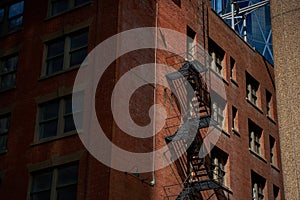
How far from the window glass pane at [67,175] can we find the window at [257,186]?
15518mm

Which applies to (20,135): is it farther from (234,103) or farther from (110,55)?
(234,103)

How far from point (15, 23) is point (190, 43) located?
402 inches

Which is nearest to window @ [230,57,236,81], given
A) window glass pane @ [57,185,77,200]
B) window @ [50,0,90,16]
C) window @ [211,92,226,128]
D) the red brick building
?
the red brick building

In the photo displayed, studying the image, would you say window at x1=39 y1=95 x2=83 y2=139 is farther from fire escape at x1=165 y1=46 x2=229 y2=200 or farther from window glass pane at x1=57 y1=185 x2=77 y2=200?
fire escape at x1=165 y1=46 x2=229 y2=200

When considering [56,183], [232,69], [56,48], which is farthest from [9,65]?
[232,69]

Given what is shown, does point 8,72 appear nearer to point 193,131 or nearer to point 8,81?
point 8,81

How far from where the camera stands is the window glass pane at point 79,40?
31916mm

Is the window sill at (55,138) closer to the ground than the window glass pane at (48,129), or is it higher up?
closer to the ground

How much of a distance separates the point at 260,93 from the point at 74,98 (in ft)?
60.5

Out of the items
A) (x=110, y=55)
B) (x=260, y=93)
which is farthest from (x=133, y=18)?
(x=260, y=93)

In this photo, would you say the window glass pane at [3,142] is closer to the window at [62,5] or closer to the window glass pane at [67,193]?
the window glass pane at [67,193]

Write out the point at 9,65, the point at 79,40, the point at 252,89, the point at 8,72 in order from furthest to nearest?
the point at 252,89 < the point at 9,65 < the point at 8,72 < the point at 79,40

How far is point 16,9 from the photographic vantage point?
3678 centimetres

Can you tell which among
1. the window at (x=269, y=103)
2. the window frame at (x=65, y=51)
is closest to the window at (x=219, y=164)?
the window at (x=269, y=103)
